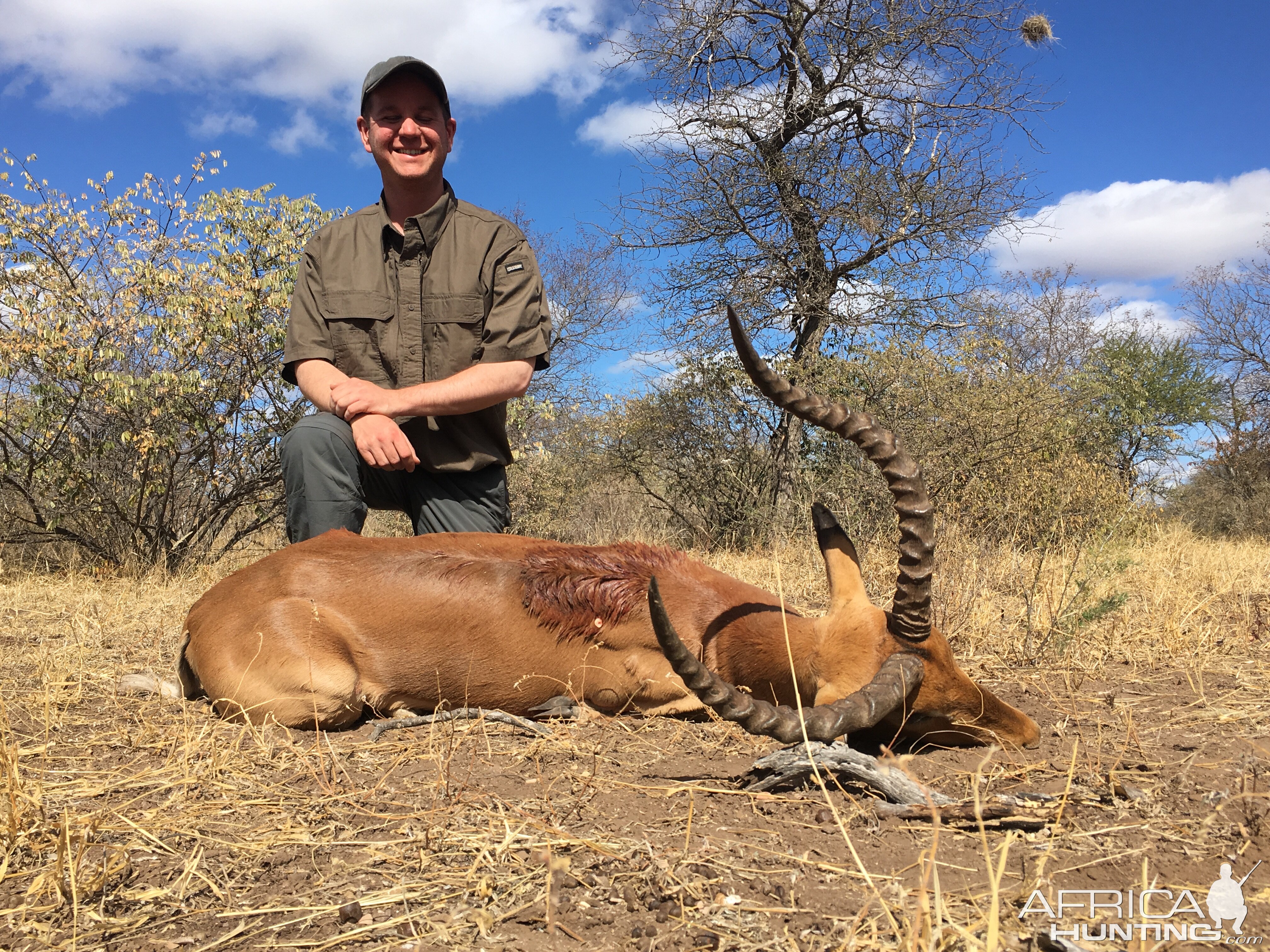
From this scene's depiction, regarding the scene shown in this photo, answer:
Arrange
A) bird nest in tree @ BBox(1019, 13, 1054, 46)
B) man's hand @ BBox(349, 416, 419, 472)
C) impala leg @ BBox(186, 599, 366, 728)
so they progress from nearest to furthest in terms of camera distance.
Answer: impala leg @ BBox(186, 599, 366, 728) → man's hand @ BBox(349, 416, 419, 472) → bird nest in tree @ BBox(1019, 13, 1054, 46)

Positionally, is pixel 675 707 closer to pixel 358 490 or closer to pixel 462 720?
pixel 462 720

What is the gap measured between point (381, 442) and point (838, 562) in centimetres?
226

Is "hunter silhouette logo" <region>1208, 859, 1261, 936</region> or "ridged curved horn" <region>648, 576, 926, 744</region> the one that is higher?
"ridged curved horn" <region>648, 576, 926, 744</region>

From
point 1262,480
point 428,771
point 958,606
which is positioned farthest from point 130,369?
point 1262,480

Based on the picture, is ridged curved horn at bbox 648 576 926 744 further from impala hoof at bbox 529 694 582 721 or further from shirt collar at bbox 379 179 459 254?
shirt collar at bbox 379 179 459 254

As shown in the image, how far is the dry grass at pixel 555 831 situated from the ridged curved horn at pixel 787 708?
9.1 inches

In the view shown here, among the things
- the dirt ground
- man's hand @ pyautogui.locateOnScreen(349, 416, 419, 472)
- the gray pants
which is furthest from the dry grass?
man's hand @ pyautogui.locateOnScreen(349, 416, 419, 472)

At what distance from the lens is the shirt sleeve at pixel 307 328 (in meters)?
4.64

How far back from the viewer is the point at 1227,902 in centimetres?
194

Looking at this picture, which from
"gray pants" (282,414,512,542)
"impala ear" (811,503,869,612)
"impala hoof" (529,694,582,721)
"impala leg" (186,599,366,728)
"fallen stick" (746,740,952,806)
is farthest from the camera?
"gray pants" (282,414,512,542)

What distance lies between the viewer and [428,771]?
2926 millimetres

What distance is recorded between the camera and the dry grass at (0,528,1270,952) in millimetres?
1892

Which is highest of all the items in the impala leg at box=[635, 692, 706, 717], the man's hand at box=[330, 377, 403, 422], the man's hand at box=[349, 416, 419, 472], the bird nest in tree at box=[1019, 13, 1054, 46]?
the bird nest in tree at box=[1019, 13, 1054, 46]

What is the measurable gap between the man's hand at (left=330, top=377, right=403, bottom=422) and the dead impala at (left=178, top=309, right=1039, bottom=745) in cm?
75
